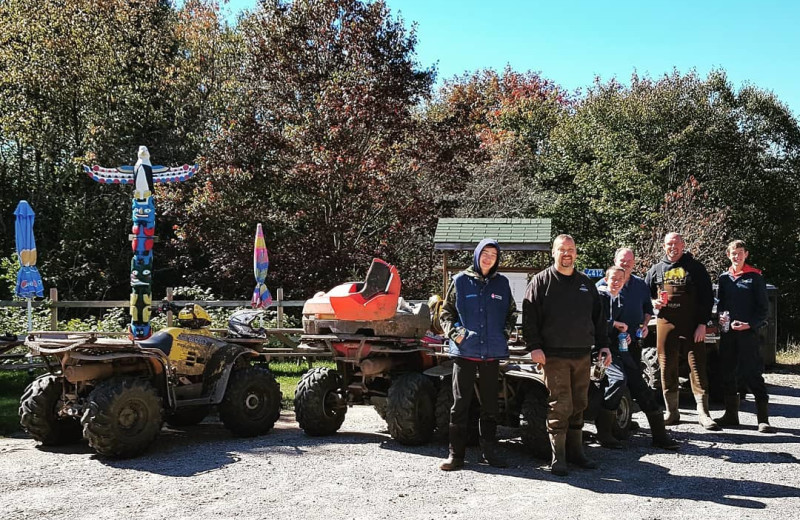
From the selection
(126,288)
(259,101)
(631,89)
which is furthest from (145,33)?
(631,89)

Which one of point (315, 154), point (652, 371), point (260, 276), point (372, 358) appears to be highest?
point (315, 154)

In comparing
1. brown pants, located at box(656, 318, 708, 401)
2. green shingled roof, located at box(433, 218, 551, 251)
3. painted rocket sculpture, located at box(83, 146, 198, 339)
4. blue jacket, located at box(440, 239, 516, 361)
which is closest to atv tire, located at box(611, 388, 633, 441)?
brown pants, located at box(656, 318, 708, 401)

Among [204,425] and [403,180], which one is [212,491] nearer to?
[204,425]

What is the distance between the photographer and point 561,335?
5.94 m

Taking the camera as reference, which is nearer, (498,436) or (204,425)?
(498,436)

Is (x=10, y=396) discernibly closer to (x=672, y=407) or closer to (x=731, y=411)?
(x=672, y=407)

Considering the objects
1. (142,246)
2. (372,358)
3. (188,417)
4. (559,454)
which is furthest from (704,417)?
(142,246)

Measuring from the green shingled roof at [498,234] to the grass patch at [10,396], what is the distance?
20.7ft

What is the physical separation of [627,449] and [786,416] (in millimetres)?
3094

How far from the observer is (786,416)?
8.89 metres

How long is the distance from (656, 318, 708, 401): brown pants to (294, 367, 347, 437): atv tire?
3.34 metres

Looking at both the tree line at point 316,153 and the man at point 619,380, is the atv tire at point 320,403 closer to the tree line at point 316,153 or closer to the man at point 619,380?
the man at point 619,380

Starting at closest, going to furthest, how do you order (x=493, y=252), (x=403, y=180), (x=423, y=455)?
(x=493, y=252) < (x=423, y=455) < (x=403, y=180)

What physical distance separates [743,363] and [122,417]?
614cm
